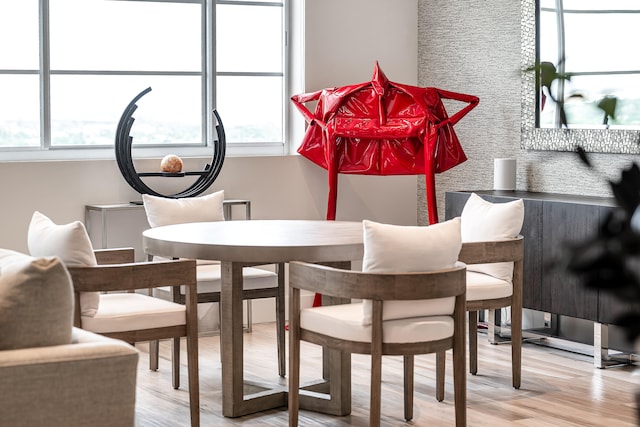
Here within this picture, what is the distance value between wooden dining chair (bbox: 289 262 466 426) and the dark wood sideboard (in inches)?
63.2

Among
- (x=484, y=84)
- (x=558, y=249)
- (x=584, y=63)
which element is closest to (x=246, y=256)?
(x=558, y=249)

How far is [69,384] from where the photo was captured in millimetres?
2359

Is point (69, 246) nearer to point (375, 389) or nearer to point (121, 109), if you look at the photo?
point (375, 389)

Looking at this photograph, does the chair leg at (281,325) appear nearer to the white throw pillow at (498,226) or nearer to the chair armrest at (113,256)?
the chair armrest at (113,256)

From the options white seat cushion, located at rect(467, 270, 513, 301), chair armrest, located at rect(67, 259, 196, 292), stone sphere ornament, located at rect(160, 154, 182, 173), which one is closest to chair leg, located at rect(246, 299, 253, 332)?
stone sphere ornament, located at rect(160, 154, 182, 173)

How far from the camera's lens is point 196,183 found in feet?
19.4

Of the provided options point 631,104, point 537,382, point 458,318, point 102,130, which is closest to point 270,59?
point 102,130

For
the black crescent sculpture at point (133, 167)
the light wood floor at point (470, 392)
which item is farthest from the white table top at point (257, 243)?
the black crescent sculpture at point (133, 167)

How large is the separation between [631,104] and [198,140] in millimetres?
2759

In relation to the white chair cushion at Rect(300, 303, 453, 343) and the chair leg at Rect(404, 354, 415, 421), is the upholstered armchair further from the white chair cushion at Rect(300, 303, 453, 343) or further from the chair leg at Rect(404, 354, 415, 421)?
the chair leg at Rect(404, 354, 415, 421)

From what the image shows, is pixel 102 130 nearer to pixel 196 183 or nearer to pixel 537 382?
pixel 196 183

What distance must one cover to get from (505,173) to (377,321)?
9.25 feet

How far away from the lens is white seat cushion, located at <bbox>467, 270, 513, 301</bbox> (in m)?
4.37

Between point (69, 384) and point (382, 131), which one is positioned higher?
point (382, 131)
